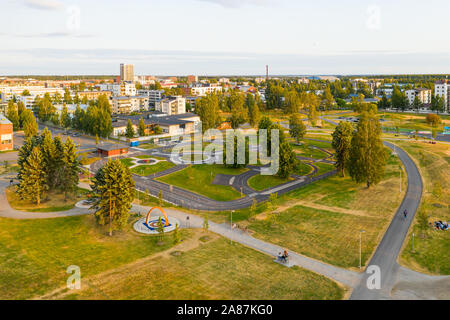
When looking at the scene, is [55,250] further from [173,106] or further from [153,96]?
[153,96]

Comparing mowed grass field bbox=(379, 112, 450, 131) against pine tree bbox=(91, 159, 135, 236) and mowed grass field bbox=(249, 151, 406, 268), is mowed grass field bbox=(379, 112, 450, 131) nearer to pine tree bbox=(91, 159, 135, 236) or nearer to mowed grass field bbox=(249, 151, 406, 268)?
mowed grass field bbox=(249, 151, 406, 268)

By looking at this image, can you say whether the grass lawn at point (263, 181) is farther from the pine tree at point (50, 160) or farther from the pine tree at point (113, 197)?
the pine tree at point (50, 160)

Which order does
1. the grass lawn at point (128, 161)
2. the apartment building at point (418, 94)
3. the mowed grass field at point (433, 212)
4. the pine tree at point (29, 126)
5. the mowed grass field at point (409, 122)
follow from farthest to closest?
the apartment building at point (418, 94)
the mowed grass field at point (409, 122)
the pine tree at point (29, 126)
the grass lawn at point (128, 161)
the mowed grass field at point (433, 212)

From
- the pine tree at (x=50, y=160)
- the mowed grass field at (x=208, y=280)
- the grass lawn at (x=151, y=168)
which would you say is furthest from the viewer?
the grass lawn at (x=151, y=168)

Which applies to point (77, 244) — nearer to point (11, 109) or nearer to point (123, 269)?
point (123, 269)

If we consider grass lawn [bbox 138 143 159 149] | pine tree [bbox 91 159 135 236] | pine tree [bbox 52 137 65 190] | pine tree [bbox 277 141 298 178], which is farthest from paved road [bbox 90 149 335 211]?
grass lawn [bbox 138 143 159 149]

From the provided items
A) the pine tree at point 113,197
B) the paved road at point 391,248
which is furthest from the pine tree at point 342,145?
the pine tree at point 113,197
